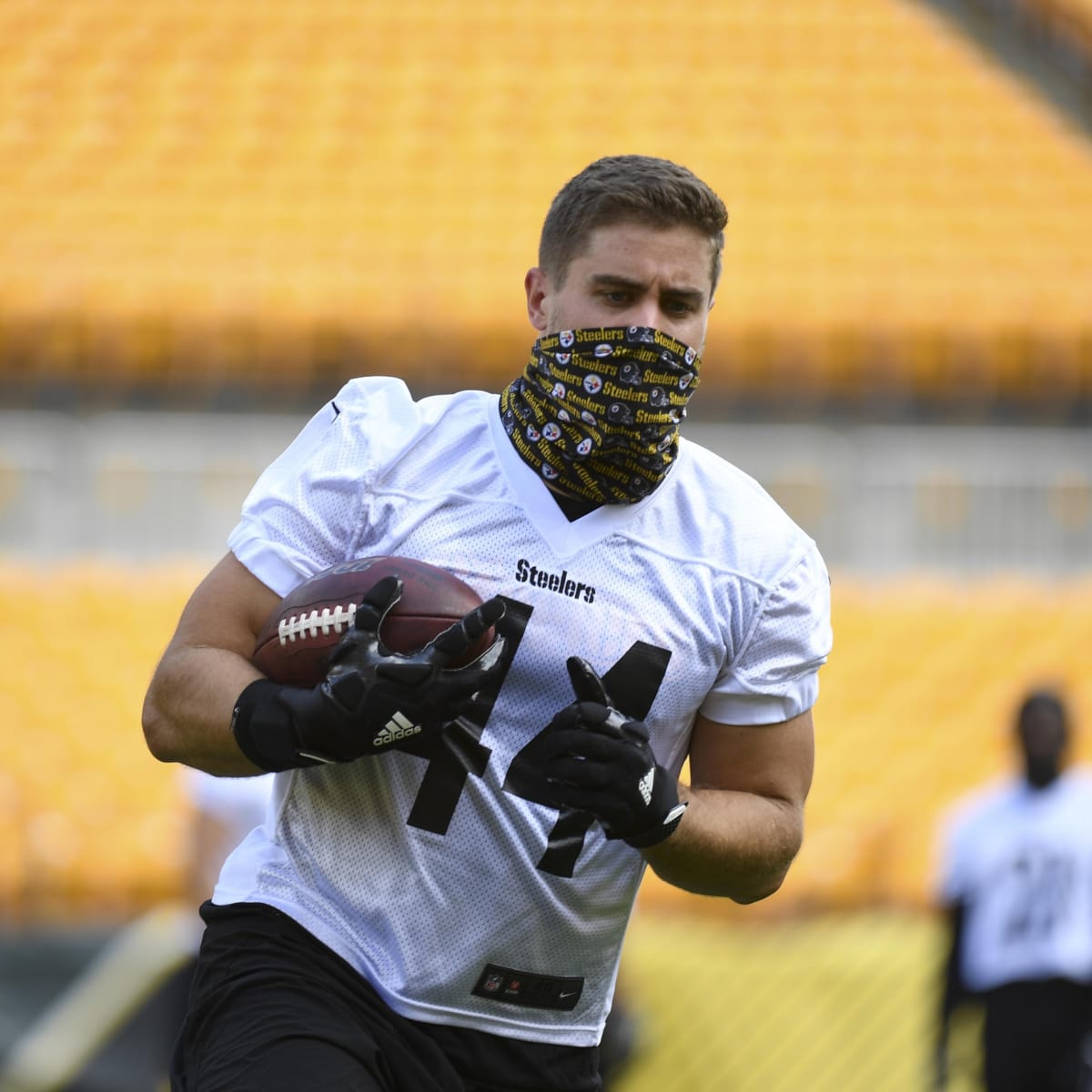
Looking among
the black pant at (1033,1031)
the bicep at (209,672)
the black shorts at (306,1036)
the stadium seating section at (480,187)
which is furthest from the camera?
the stadium seating section at (480,187)

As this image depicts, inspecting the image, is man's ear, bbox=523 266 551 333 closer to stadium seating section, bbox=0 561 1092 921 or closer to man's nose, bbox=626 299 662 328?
man's nose, bbox=626 299 662 328

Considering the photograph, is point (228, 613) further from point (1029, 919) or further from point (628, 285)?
point (1029, 919)

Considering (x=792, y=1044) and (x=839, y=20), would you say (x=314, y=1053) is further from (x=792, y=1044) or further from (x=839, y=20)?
(x=839, y=20)

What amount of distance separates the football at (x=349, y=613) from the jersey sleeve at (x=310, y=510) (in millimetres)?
68

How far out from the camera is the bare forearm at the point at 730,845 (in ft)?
8.52

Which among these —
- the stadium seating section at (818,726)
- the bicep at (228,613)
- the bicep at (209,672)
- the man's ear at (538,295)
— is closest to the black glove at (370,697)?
the bicep at (209,672)

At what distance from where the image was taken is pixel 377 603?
238cm

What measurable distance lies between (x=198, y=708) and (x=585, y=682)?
56cm

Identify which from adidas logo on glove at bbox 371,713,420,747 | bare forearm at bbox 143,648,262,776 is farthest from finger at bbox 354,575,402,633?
bare forearm at bbox 143,648,262,776

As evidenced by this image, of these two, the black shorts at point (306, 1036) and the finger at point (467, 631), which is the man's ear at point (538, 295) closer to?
the finger at point (467, 631)

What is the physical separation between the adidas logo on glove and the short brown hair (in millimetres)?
770

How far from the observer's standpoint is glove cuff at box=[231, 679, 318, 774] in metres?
2.38

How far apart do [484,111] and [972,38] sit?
136 inches

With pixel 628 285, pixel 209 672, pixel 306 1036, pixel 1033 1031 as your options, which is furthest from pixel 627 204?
pixel 1033 1031
